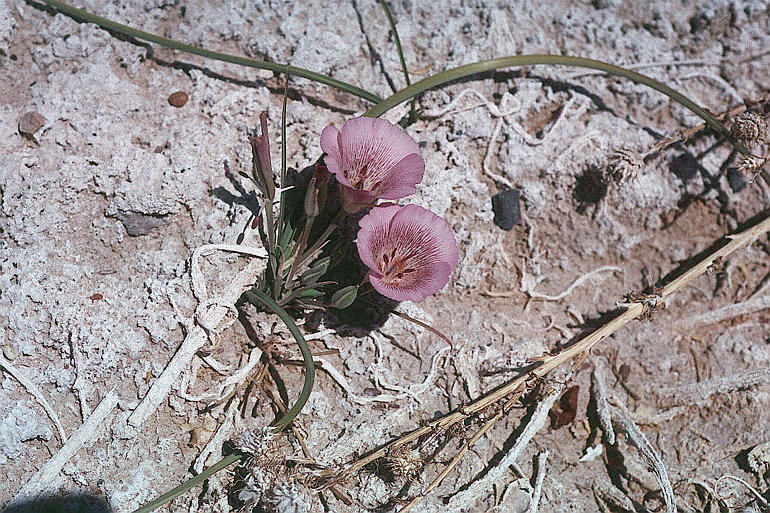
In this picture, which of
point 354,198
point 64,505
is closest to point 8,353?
point 64,505

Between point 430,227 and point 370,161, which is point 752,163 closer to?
point 430,227

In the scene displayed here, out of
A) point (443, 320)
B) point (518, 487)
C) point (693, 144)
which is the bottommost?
point (518, 487)

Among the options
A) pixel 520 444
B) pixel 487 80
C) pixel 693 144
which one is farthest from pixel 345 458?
pixel 693 144

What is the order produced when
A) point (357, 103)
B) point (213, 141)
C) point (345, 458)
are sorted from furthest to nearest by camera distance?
1. point (357, 103)
2. point (213, 141)
3. point (345, 458)

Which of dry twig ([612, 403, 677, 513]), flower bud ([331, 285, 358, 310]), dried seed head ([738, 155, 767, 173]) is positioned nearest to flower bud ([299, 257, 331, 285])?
flower bud ([331, 285, 358, 310])

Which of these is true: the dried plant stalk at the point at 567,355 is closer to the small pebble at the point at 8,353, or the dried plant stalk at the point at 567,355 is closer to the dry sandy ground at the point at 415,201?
the dry sandy ground at the point at 415,201

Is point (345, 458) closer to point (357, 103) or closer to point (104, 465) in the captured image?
point (104, 465)
